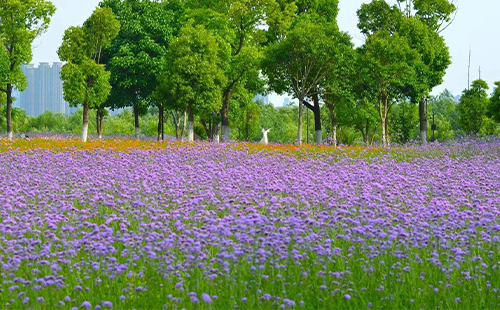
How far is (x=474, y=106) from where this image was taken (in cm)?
6272

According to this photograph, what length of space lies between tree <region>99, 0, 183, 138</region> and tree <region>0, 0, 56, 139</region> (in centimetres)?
521

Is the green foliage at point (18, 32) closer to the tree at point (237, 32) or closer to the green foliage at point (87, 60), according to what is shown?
the green foliage at point (87, 60)

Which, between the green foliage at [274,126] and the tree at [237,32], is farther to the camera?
the green foliage at [274,126]

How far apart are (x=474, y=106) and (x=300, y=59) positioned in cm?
3284

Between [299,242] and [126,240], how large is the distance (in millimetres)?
2034

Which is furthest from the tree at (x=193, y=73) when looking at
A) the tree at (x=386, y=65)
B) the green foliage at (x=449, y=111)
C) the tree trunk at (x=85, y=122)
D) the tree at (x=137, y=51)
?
the green foliage at (x=449, y=111)

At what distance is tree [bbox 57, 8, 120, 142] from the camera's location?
34219mm

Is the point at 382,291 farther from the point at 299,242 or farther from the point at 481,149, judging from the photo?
the point at 481,149

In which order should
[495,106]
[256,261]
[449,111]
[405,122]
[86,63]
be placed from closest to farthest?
1. [256,261]
2. [86,63]
3. [495,106]
4. [405,122]
5. [449,111]

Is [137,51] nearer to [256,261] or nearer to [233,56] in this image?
[233,56]

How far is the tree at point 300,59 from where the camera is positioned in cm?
3678

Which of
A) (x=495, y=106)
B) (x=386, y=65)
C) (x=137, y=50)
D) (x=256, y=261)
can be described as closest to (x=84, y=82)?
(x=137, y=50)

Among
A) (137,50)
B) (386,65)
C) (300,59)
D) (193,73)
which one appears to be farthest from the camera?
(137,50)

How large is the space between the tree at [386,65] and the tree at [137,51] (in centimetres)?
1470
